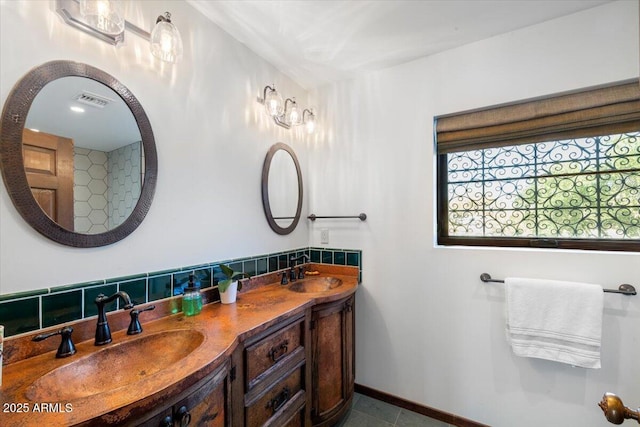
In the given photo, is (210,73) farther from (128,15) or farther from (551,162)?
(551,162)

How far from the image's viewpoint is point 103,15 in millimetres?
988

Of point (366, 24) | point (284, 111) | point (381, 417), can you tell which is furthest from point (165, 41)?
point (381, 417)

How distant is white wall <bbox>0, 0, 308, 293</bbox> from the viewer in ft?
2.94

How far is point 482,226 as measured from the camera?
1788mm

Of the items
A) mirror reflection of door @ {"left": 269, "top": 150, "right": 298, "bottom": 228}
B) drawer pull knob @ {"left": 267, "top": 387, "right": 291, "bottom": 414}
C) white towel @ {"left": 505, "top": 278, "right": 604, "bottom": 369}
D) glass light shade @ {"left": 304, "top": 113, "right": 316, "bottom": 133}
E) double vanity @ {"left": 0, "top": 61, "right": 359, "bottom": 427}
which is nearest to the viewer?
double vanity @ {"left": 0, "top": 61, "right": 359, "bottom": 427}

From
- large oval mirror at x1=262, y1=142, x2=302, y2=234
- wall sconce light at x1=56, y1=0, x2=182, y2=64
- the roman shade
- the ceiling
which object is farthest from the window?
wall sconce light at x1=56, y1=0, x2=182, y2=64

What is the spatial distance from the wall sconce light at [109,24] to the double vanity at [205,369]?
109cm

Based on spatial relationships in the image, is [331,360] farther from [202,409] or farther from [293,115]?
[293,115]

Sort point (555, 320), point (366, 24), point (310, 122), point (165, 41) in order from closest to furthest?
point (165, 41) → point (555, 320) → point (366, 24) → point (310, 122)

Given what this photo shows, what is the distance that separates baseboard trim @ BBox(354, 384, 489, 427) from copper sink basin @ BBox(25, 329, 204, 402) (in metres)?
1.54

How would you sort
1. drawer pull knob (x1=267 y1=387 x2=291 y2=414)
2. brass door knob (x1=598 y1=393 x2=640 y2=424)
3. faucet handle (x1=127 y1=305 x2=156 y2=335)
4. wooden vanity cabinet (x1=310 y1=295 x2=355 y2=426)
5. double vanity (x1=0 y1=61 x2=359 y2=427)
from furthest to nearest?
1. wooden vanity cabinet (x1=310 y1=295 x2=355 y2=426)
2. drawer pull knob (x1=267 y1=387 x2=291 y2=414)
3. faucet handle (x1=127 y1=305 x2=156 y2=335)
4. double vanity (x1=0 y1=61 x2=359 y2=427)
5. brass door knob (x1=598 y1=393 x2=640 y2=424)

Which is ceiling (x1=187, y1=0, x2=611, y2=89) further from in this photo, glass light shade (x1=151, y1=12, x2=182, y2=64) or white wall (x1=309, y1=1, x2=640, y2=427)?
glass light shade (x1=151, y1=12, x2=182, y2=64)

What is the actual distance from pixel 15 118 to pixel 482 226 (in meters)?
2.27

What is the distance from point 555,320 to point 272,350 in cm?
148
